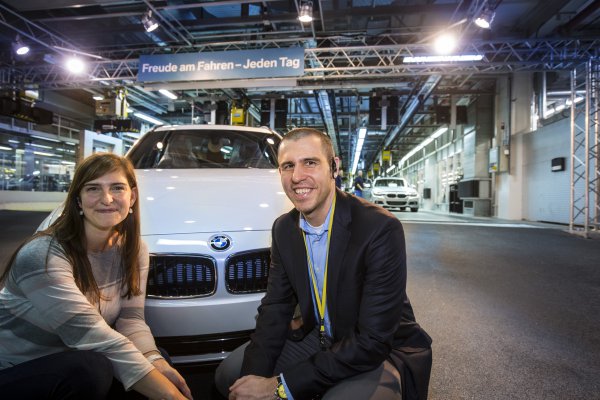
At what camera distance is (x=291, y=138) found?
151cm

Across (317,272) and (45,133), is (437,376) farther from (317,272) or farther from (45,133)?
(45,133)

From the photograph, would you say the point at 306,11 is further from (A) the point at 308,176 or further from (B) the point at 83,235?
(B) the point at 83,235

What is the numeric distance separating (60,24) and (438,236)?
1299cm

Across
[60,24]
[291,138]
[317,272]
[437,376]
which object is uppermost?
[60,24]

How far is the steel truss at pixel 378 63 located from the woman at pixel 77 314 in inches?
390

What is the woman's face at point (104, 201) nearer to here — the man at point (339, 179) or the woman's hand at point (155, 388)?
the woman's hand at point (155, 388)

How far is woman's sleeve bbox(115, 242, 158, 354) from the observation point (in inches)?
60.4

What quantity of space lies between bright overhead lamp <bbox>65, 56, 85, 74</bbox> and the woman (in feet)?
40.5

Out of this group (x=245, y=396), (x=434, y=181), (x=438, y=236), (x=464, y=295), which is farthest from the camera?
(x=434, y=181)

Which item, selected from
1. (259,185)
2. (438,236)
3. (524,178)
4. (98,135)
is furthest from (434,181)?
(259,185)

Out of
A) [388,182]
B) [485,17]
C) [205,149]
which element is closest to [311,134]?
[205,149]

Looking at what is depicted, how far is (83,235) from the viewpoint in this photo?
1.49 m

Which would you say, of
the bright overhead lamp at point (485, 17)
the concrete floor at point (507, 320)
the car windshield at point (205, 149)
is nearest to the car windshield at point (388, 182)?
the bright overhead lamp at point (485, 17)

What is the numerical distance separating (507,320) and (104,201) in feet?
10.5
